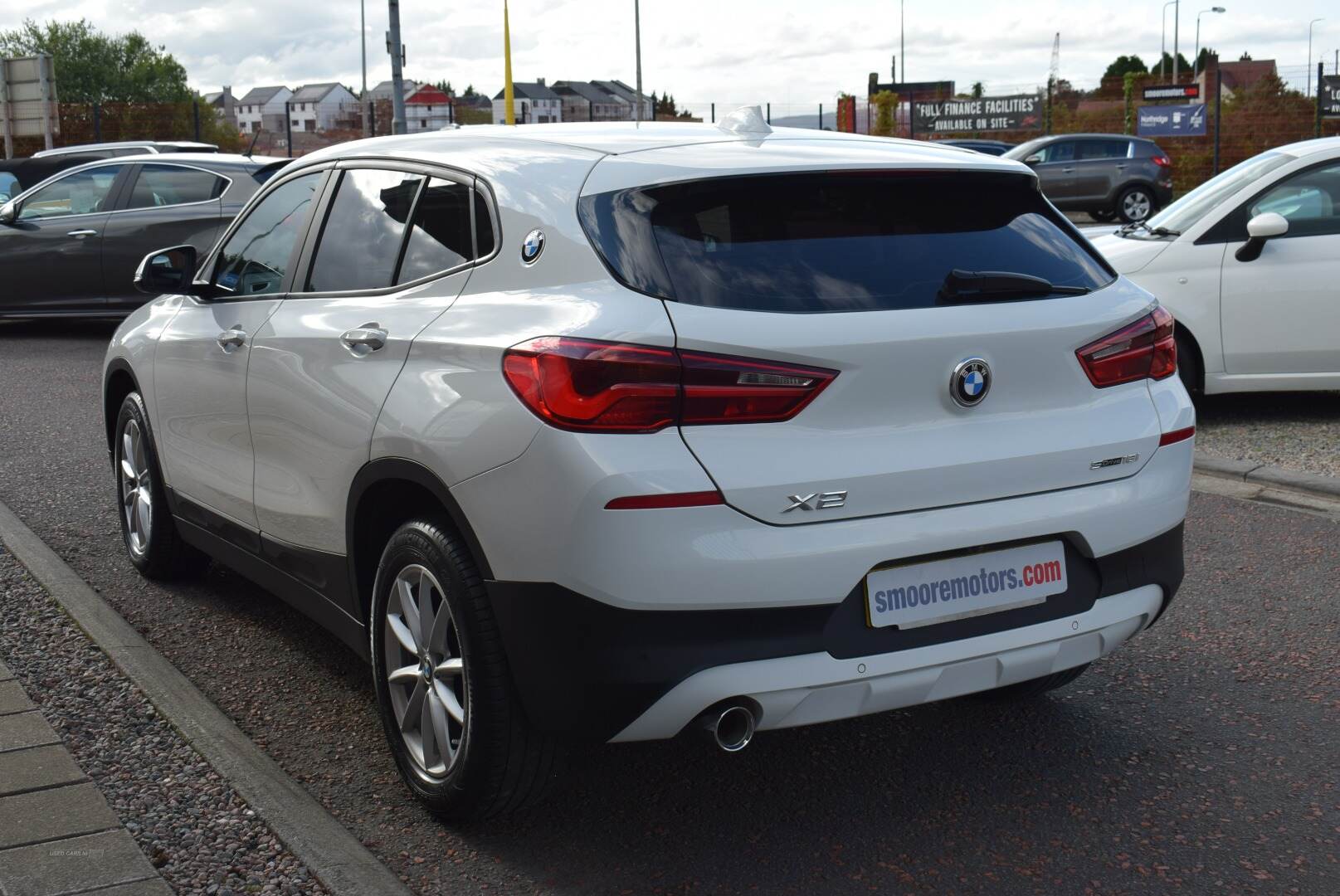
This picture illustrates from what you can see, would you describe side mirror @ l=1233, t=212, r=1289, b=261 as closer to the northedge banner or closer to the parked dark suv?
the parked dark suv

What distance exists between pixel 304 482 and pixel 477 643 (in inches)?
42.4

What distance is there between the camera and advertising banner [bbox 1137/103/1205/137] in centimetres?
3416

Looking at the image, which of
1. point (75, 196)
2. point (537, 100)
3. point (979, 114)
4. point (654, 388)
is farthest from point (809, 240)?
point (537, 100)

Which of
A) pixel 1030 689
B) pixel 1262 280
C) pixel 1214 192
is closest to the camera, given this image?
pixel 1030 689

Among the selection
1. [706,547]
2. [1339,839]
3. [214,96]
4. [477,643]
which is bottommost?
[1339,839]

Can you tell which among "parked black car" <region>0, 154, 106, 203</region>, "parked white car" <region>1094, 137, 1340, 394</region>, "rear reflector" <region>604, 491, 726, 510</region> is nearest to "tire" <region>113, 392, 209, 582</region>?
"rear reflector" <region>604, 491, 726, 510</region>

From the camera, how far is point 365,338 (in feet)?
12.3

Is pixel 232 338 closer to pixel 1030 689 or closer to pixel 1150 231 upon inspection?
pixel 1030 689

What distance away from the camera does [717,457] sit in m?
2.99

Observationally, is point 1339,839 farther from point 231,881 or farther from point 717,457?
point 231,881

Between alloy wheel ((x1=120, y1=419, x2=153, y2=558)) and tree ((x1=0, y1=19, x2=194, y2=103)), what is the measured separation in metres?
110

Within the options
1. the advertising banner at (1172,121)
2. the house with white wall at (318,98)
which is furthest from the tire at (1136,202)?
the house with white wall at (318,98)

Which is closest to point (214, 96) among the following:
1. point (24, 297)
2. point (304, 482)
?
point (24, 297)

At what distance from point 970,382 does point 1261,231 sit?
5.80 metres
